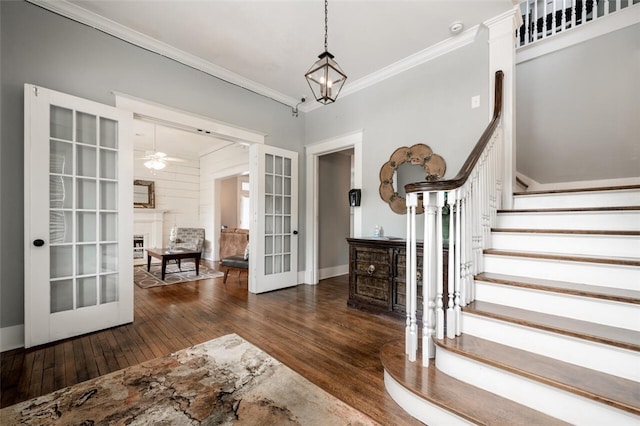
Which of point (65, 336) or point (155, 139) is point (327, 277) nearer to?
point (65, 336)

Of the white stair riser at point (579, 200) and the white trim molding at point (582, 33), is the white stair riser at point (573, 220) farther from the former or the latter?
the white trim molding at point (582, 33)

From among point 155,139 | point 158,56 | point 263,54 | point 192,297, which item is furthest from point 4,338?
point 155,139

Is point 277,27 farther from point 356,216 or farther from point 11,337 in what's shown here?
point 11,337

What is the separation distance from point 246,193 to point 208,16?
22.4ft

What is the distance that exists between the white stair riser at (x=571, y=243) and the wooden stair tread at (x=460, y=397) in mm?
1221

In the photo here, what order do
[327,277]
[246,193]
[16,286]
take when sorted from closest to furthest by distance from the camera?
[16,286], [327,277], [246,193]

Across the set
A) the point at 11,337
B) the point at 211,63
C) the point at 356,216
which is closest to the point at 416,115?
the point at 356,216

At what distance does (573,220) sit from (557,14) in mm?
3300

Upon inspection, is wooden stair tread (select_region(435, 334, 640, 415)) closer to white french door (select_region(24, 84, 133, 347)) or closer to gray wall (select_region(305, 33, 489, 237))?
gray wall (select_region(305, 33, 489, 237))

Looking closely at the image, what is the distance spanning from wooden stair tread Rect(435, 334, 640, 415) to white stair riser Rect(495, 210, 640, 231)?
3.81ft

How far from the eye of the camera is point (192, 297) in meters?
3.76

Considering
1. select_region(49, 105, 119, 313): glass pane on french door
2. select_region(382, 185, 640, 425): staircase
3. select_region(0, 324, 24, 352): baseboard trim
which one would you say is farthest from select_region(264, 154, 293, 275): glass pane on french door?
select_region(382, 185, 640, 425): staircase

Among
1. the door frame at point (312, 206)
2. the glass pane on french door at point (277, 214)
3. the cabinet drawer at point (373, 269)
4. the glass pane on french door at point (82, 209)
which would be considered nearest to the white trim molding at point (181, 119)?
the glass pane on french door at point (82, 209)

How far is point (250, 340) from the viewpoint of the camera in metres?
2.42
